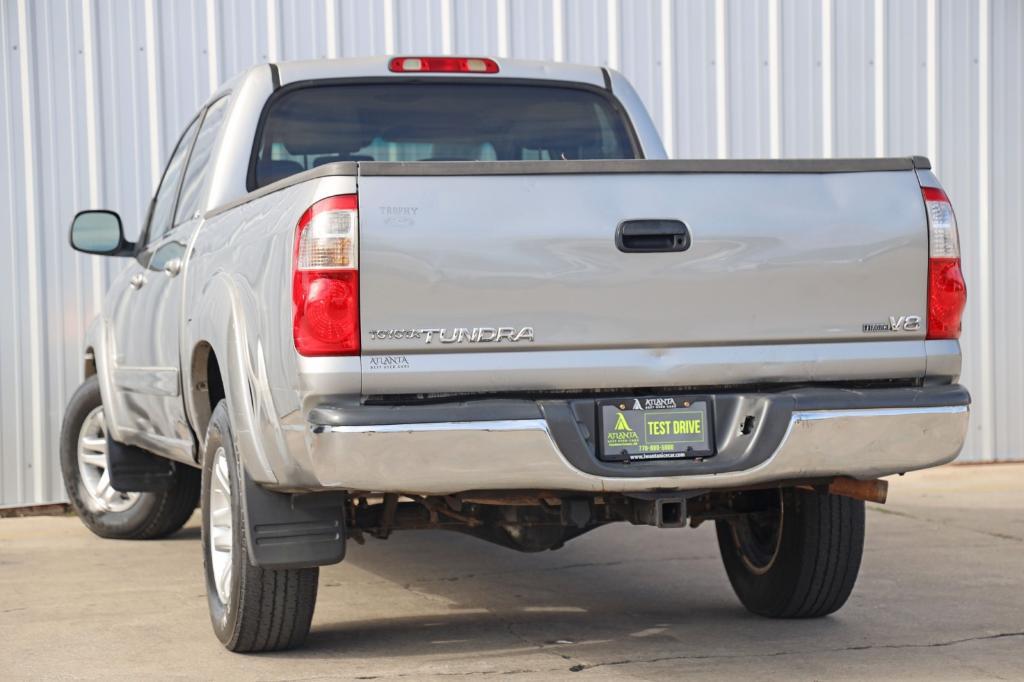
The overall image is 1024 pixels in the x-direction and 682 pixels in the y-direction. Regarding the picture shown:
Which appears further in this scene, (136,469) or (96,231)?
(136,469)

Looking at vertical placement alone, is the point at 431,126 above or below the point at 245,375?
above

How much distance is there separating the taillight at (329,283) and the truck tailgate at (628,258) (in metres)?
0.03

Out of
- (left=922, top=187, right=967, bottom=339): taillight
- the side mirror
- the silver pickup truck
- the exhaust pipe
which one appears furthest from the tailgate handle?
the side mirror

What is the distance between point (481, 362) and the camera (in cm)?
410

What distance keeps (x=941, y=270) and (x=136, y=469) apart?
440 centimetres

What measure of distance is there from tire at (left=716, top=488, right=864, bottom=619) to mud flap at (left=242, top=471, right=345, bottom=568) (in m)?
1.61

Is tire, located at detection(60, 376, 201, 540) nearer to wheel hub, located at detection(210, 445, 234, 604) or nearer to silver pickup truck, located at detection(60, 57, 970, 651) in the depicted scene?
wheel hub, located at detection(210, 445, 234, 604)

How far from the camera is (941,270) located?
14.4 ft

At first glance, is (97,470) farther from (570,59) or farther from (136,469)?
(570,59)

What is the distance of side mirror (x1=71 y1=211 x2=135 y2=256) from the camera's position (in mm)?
6930

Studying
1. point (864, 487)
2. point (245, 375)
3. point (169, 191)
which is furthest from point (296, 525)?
point (169, 191)

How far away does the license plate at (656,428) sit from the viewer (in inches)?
164

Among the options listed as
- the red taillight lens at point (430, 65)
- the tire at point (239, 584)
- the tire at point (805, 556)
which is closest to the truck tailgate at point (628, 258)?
the tire at point (239, 584)

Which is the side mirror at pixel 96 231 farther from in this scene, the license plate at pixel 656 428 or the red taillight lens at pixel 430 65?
the license plate at pixel 656 428
